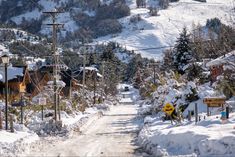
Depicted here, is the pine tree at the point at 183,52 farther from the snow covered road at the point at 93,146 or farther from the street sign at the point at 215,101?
the snow covered road at the point at 93,146

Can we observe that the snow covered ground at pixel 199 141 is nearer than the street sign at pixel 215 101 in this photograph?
Yes

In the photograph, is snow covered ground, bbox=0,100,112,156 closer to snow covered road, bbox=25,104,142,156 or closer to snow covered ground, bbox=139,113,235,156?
snow covered road, bbox=25,104,142,156

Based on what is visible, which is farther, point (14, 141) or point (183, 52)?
point (183, 52)

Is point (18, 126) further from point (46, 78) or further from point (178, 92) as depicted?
point (46, 78)

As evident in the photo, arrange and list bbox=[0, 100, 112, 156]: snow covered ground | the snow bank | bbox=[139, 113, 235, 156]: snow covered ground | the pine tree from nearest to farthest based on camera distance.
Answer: bbox=[139, 113, 235, 156]: snow covered ground < the snow bank < bbox=[0, 100, 112, 156]: snow covered ground < the pine tree

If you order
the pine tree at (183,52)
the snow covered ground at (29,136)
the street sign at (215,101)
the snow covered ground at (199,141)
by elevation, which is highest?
the snow covered ground at (199,141)

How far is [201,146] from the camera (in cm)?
1789

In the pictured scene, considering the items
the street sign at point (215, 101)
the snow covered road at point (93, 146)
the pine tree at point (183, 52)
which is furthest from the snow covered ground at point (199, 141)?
the pine tree at point (183, 52)

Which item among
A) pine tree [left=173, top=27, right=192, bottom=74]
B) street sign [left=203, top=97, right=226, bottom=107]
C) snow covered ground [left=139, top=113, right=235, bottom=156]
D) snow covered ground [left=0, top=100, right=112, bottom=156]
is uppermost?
snow covered ground [left=139, top=113, right=235, bottom=156]

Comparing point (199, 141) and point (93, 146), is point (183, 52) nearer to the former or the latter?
point (93, 146)

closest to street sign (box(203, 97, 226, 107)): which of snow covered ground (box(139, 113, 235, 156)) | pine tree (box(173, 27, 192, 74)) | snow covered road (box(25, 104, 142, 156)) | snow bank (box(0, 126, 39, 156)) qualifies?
snow covered ground (box(139, 113, 235, 156))

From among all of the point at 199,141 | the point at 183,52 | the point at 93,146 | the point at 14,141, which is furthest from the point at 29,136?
the point at 183,52

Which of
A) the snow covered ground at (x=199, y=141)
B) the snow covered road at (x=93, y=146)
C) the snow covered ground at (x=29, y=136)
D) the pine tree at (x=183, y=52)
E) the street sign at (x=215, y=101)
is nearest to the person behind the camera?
the snow covered ground at (x=199, y=141)

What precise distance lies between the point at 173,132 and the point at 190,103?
576 inches
